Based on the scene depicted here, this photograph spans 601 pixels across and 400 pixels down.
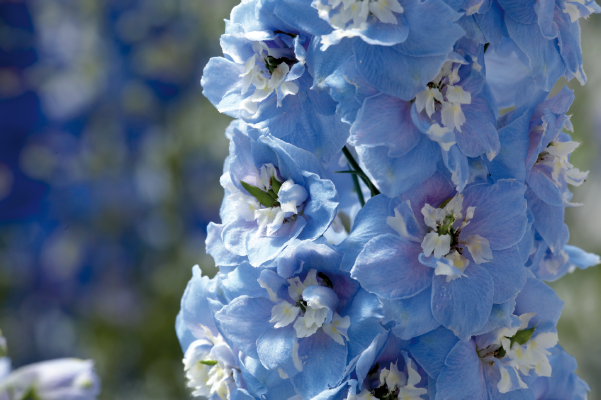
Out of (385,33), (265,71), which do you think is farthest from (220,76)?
(385,33)

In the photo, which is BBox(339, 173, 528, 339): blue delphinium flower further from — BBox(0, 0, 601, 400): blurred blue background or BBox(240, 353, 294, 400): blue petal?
BBox(0, 0, 601, 400): blurred blue background

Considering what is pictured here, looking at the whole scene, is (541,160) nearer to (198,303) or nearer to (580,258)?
(580,258)

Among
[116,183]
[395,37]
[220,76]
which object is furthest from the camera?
[116,183]

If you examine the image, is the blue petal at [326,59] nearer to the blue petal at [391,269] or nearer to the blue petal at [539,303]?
the blue petal at [391,269]

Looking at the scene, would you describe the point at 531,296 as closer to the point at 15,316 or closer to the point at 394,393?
the point at 394,393

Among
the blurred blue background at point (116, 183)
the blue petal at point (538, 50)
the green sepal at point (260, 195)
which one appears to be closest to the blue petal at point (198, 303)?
the green sepal at point (260, 195)

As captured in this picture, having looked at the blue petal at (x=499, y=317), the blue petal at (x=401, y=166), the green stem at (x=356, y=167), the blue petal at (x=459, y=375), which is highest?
the blue petal at (x=401, y=166)

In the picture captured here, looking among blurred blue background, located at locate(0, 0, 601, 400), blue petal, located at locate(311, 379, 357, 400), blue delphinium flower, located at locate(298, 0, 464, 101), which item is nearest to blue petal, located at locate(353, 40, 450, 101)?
blue delphinium flower, located at locate(298, 0, 464, 101)

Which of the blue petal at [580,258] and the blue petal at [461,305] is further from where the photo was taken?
the blue petal at [580,258]

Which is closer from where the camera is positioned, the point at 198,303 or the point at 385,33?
the point at 385,33
